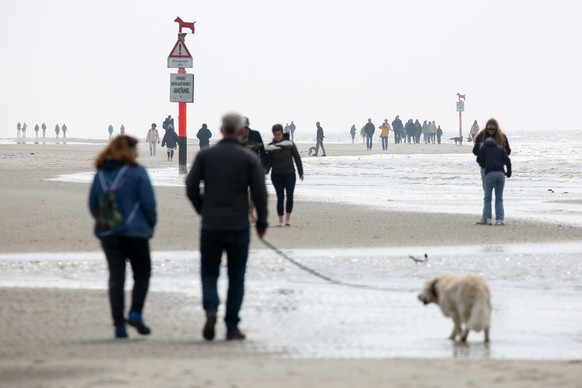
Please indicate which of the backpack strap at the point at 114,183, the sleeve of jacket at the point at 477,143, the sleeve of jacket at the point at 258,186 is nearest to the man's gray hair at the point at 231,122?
the sleeve of jacket at the point at 258,186

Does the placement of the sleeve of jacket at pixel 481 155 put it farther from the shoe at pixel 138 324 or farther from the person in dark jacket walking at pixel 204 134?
the person in dark jacket walking at pixel 204 134

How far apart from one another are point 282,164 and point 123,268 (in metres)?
10.7

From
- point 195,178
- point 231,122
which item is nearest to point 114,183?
point 195,178

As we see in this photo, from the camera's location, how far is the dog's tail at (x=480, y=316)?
10195 mm

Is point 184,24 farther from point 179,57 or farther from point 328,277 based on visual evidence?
point 328,277

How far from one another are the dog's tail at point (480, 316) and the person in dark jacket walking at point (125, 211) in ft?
7.64

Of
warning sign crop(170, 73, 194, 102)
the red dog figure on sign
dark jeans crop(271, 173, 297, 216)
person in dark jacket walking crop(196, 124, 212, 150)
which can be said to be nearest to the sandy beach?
dark jeans crop(271, 173, 297, 216)

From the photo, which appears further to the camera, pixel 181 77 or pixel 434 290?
pixel 181 77

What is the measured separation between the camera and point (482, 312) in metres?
10.2

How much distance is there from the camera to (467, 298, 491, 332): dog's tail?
1020cm

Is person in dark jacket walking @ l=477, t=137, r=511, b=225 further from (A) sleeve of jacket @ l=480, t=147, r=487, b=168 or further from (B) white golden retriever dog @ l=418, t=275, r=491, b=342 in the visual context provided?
(B) white golden retriever dog @ l=418, t=275, r=491, b=342

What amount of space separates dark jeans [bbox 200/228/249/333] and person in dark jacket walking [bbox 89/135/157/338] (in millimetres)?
431

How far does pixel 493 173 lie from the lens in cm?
2167

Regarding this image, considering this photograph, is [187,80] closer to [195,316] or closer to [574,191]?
[574,191]
